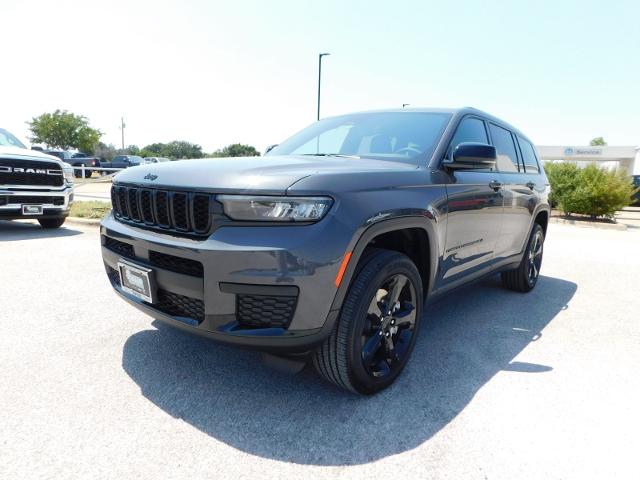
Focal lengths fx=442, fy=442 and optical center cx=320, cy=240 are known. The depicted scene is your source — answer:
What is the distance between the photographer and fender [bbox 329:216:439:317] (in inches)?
81.8

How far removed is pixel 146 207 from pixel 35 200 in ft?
19.3

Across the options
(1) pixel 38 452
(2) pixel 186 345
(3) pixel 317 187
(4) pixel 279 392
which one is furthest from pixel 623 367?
(1) pixel 38 452

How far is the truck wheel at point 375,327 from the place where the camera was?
216cm

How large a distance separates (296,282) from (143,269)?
870 mm

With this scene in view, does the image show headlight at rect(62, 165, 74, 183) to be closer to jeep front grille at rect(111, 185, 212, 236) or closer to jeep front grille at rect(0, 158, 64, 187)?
jeep front grille at rect(0, 158, 64, 187)

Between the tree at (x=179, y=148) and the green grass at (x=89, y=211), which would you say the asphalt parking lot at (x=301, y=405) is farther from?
the tree at (x=179, y=148)

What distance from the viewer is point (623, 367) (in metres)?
2.96

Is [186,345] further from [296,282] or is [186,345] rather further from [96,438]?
[296,282]

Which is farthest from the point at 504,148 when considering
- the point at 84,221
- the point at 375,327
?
the point at 84,221

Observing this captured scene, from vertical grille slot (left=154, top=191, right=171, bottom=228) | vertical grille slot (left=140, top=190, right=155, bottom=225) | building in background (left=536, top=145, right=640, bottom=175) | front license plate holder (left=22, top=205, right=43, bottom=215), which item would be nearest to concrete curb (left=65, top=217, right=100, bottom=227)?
front license plate holder (left=22, top=205, right=43, bottom=215)

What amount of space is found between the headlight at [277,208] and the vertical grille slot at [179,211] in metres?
0.28

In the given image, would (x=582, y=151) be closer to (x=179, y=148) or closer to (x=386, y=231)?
(x=386, y=231)

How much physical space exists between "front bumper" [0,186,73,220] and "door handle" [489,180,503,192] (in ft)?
22.3

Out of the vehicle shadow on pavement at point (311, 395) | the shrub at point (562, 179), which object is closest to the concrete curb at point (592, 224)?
the shrub at point (562, 179)
